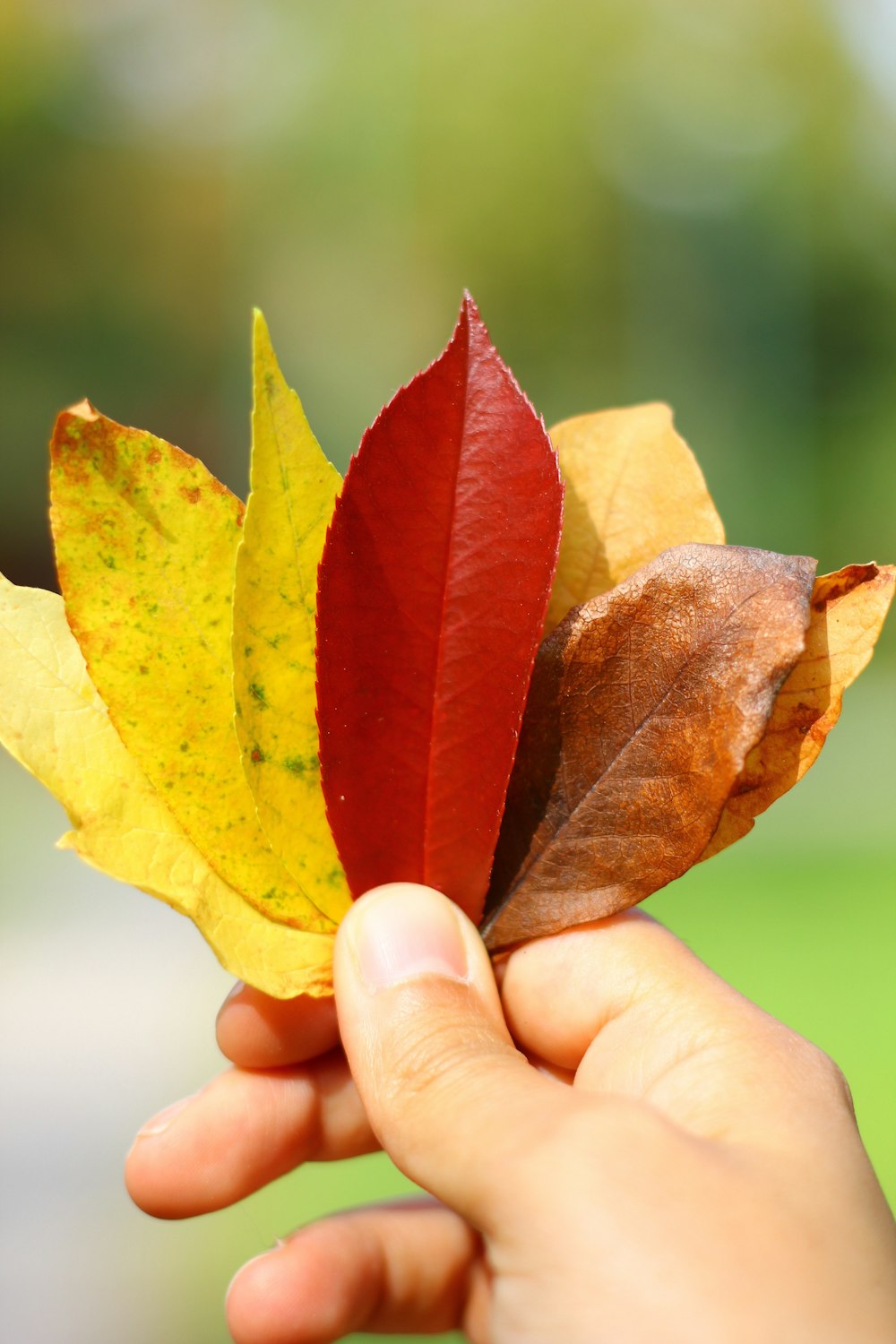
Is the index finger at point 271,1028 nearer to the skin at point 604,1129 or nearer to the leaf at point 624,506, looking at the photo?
the skin at point 604,1129

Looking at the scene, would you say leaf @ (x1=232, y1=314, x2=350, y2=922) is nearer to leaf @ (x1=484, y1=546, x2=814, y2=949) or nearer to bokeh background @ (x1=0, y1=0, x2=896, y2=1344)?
leaf @ (x1=484, y1=546, x2=814, y2=949)

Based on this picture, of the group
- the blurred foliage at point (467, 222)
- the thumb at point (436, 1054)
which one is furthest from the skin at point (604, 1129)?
the blurred foliage at point (467, 222)

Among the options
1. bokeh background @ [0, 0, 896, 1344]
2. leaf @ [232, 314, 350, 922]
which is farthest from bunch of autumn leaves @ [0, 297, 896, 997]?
bokeh background @ [0, 0, 896, 1344]

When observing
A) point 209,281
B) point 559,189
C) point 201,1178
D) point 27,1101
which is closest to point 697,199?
point 559,189

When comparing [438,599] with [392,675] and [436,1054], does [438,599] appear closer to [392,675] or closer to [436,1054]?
[392,675]

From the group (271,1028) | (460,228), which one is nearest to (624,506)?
(271,1028)

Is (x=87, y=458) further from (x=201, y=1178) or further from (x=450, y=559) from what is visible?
(x=201, y=1178)
